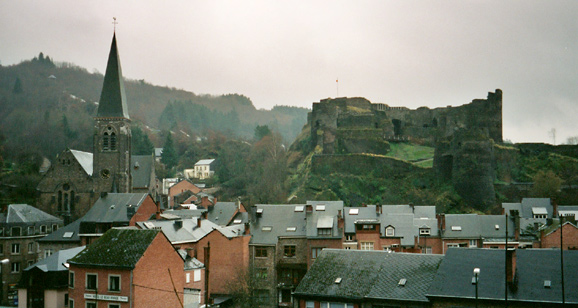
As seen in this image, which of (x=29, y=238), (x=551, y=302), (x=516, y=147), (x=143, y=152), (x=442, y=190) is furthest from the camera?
(x=143, y=152)

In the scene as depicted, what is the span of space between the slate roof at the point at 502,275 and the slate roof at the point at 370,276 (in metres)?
0.90

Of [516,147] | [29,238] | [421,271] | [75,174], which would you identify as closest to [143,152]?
[75,174]

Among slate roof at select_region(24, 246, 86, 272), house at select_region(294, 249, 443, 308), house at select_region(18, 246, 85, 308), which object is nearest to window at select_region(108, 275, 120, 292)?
house at select_region(18, 246, 85, 308)

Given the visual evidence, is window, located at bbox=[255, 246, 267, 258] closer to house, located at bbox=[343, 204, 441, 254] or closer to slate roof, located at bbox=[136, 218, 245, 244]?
slate roof, located at bbox=[136, 218, 245, 244]

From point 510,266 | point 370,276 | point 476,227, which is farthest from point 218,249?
point 510,266

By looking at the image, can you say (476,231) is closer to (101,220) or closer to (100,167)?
(101,220)

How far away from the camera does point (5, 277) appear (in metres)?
40.5

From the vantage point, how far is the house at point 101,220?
41562mm

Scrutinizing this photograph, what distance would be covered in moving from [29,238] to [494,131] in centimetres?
5507

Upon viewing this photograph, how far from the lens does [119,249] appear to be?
89.5 feet

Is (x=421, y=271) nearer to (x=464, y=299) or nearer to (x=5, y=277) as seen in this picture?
(x=464, y=299)

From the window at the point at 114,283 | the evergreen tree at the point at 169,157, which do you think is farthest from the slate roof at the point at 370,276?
the evergreen tree at the point at 169,157

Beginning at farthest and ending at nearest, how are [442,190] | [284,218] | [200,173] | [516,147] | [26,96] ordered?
1. [26,96]
2. [200,173]
3. [516,147]
4. [442,190]
5. [284,218]

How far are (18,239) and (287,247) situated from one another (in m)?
21.1
